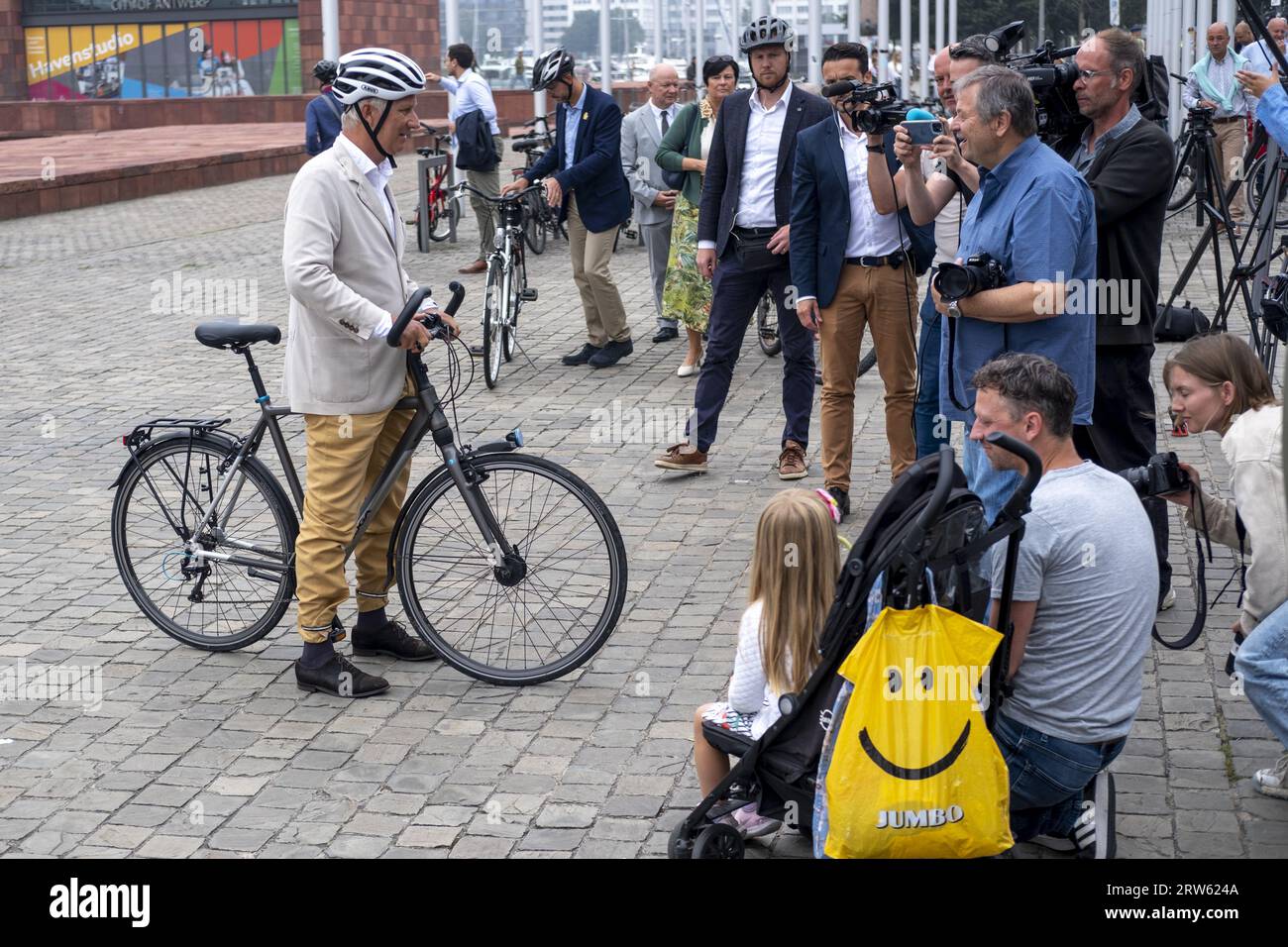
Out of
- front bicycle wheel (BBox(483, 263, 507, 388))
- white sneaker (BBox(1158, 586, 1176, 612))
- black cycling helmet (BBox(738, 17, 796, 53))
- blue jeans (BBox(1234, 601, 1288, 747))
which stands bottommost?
white sneaker (BBox(1158, 586, 1176, 612))

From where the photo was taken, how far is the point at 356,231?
5305 mm

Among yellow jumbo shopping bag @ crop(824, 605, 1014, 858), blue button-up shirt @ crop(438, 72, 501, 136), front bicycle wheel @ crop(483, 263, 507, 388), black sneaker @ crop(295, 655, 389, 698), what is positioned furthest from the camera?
blue button-up shirt @ crop(438, 72, 501, 136)

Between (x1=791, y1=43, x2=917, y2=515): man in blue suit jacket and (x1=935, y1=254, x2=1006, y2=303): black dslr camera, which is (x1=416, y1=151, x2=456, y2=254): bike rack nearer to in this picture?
(x1=791, y1=43, x2=917, y2=515): man in blue suit jacket

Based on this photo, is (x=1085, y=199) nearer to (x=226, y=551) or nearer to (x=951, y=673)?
(x=951, y=673)

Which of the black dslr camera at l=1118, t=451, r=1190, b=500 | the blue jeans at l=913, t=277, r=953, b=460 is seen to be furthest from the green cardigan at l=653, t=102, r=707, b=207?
the black dslr camera at l=1118, t=451, r=1190, b=500

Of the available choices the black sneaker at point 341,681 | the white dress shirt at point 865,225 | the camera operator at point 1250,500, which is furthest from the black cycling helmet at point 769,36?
the black sneaker at point 341,681

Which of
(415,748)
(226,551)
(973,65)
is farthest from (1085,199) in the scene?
(226,551)

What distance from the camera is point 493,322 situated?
10516 millimetres

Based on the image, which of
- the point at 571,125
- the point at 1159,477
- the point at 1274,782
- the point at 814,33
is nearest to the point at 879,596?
the point at 1159,477

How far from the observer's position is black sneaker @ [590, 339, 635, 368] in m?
11.1

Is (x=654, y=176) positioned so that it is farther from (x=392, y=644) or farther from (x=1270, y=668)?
(x=1270, y=668)

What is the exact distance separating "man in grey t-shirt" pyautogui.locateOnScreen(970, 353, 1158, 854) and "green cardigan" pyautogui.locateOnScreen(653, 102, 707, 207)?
22.5 ft

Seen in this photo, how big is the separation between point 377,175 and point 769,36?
3268 mm
